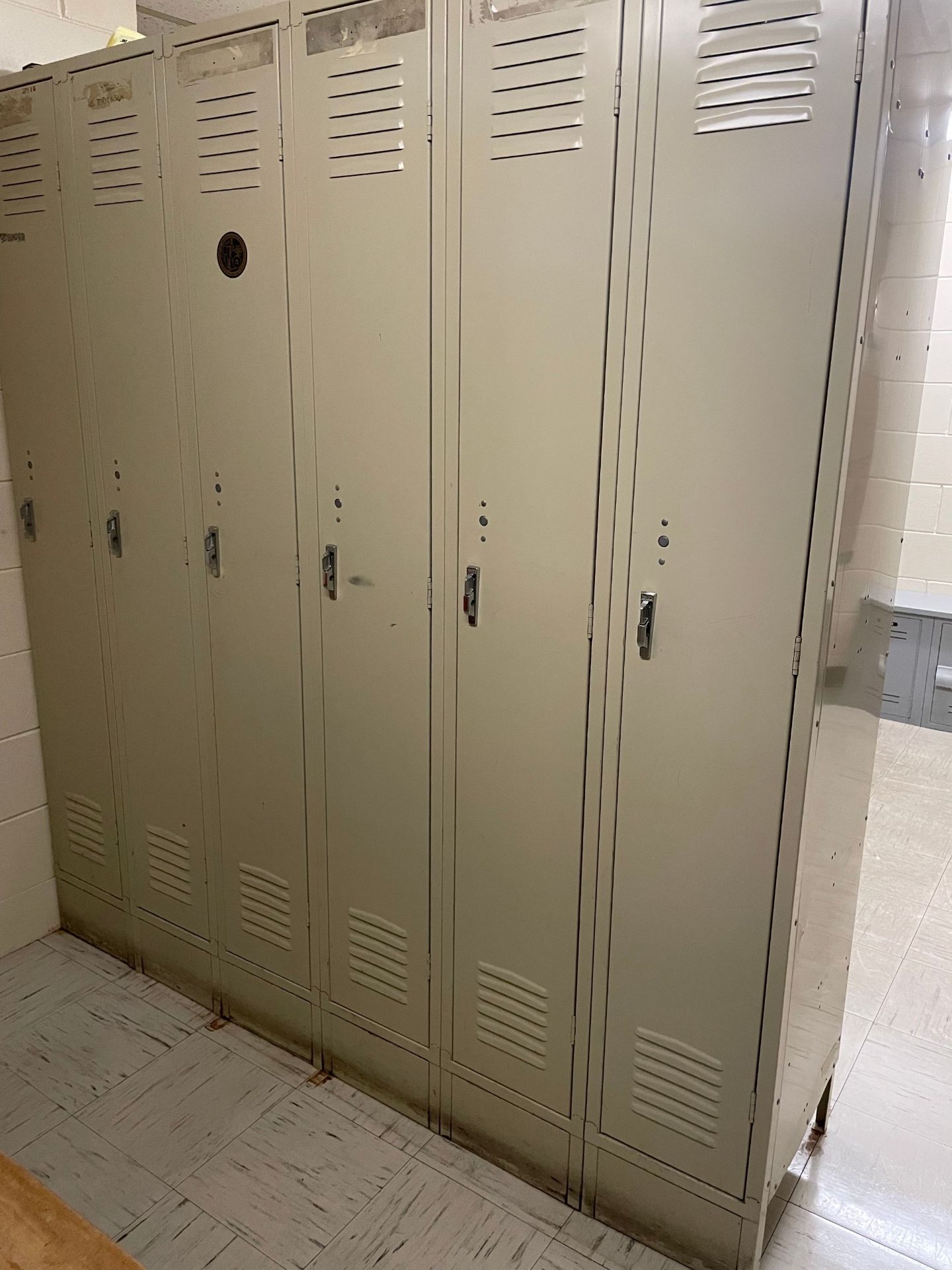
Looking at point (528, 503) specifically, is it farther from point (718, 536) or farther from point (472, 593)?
point (718, 536)

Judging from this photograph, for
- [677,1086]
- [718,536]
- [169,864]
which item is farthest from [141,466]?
[677,1086]

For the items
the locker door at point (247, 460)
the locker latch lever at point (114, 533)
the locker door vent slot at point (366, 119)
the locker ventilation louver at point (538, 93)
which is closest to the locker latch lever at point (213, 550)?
the locker door at point (247, 460)

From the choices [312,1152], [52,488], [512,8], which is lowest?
[312,1152]

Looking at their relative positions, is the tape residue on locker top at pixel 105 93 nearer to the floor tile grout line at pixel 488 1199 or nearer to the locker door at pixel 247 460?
the locker door at pixel 247 460

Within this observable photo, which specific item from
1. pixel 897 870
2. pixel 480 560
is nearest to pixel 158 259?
pixel 480 560

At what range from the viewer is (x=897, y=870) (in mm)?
3402

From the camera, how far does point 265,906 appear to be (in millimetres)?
2422

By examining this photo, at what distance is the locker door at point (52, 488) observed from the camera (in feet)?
7.90

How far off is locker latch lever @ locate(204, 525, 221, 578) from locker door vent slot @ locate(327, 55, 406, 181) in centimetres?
83

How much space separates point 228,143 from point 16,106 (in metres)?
0.78

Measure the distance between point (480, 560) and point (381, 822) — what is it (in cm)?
66

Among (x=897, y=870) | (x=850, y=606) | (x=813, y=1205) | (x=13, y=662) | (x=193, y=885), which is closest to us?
(x=850, y=606)

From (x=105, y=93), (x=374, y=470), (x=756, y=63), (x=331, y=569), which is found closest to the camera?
(x=756, y=63)

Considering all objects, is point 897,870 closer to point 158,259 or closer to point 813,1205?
point 813,1205
